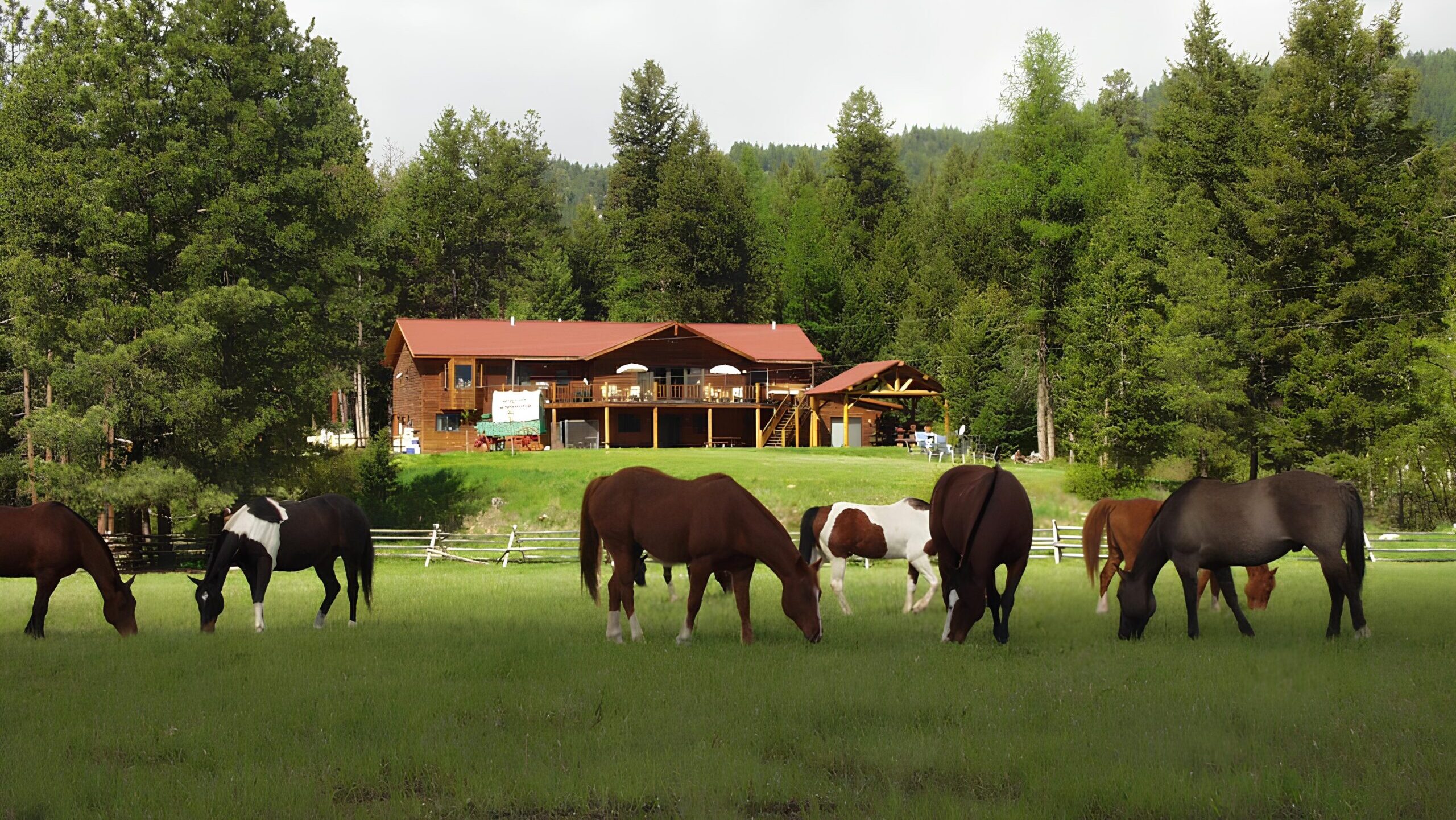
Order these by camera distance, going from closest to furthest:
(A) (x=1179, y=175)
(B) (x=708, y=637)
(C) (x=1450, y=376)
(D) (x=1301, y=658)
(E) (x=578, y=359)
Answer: (D) (x=1301, y=658)
(B) (x=708, y=637)
(C) (x=1450, y=376)
(A) (x=1179, y=175)
(E) (x=578, y=359)

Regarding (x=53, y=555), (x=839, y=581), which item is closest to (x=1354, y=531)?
(x=839, y=581)

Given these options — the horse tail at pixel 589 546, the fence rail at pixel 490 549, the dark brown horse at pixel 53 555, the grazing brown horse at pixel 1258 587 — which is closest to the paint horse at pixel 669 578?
the horse tail at pixel 589 546

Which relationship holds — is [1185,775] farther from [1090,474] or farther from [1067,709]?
[1090,474]

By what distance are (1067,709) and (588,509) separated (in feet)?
22.0

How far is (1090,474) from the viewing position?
42.7 metres

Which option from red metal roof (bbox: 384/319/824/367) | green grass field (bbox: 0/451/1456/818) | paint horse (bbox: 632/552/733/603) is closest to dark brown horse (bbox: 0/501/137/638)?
green grass field (bbox: 0/451/1456/818)

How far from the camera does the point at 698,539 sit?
41.8 feet

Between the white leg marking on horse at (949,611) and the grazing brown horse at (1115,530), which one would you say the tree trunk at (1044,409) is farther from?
the white leg marking on horse at (949,611)

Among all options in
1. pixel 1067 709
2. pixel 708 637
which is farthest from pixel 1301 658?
pixel 708 637

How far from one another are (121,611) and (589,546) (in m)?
6.03

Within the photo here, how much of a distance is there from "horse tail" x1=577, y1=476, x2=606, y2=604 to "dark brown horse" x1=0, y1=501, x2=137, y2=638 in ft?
18.9

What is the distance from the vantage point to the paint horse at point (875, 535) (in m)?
17.3

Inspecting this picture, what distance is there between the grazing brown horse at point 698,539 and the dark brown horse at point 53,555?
251 inches

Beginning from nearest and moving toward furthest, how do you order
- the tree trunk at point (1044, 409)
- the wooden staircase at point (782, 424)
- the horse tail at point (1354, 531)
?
the horse tail at point (1354, 531)
the tree trunk at point (1044, 409)
the wooden staircase at point (782, 424)
